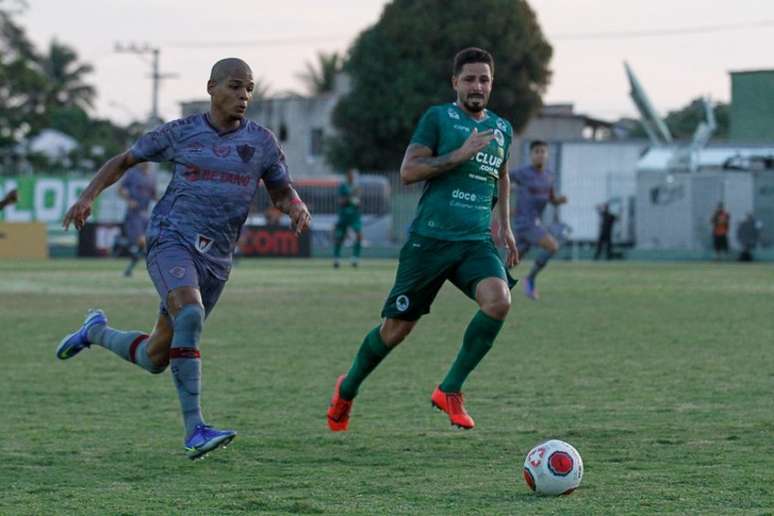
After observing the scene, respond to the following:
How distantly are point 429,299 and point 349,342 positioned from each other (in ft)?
21.3

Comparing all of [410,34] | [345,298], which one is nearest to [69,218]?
[345,298]

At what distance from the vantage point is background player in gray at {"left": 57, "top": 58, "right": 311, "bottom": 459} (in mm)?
8055

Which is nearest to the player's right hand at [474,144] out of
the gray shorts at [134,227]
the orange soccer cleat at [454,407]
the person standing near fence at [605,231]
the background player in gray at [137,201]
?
the orange soccer cleat at [454,407]

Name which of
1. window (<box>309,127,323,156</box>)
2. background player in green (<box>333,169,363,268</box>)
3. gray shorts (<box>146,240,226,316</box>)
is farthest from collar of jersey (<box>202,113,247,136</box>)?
window (<box>309,127,323,156</box>)

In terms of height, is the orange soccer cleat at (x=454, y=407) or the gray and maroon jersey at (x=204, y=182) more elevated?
the gray and maroon jersey at (x=204, y=182)

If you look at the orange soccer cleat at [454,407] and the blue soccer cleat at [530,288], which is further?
the blue soccer cleat at [530,288]

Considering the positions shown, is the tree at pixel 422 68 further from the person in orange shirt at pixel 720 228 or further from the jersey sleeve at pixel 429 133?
the jersey sleeve at pixel 429 133

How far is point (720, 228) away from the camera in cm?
4481

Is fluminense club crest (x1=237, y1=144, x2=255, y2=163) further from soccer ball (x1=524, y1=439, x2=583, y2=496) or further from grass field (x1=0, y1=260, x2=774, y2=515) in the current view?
soccer ball (x1=524, y1=439, x2=583, y2=496)

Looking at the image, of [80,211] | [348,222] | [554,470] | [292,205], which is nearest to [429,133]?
[292,205]

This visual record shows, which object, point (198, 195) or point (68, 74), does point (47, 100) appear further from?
point (198, 195)

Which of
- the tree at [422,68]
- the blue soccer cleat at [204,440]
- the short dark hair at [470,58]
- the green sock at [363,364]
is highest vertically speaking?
the tree at [422,68]

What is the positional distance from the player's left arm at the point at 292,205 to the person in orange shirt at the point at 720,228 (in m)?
37.4

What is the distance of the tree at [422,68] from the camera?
69.9 m
